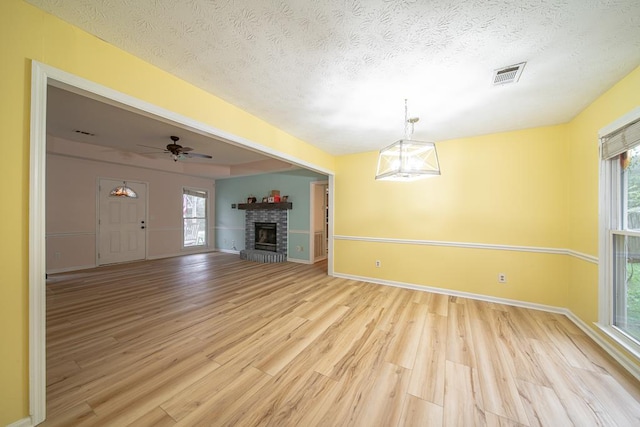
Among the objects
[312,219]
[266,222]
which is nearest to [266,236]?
[266,222]

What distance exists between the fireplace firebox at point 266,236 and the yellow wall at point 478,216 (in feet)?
9.82

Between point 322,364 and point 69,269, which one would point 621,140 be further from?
point 69,269

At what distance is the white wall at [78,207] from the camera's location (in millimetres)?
4578

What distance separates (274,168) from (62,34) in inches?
181

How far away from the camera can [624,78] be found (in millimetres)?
1862

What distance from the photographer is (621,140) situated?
1.88 m

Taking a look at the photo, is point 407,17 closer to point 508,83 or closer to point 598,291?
point 508,83

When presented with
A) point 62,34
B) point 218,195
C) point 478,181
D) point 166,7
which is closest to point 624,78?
point 478,181

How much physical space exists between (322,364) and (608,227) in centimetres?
304

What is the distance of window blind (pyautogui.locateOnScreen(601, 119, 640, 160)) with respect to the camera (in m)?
1.74

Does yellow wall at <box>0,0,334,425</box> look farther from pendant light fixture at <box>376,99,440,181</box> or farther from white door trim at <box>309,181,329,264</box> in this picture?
white door trim at <box>309,181,329,264</box>

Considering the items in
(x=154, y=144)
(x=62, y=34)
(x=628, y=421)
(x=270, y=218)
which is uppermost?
(x=154, y=144)

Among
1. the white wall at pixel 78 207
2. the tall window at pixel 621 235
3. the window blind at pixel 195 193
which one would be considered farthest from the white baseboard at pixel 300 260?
the tall window at pixel 621 235

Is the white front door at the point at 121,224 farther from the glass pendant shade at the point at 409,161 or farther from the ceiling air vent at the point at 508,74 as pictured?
the ceiling air vent at the point at 508,74
